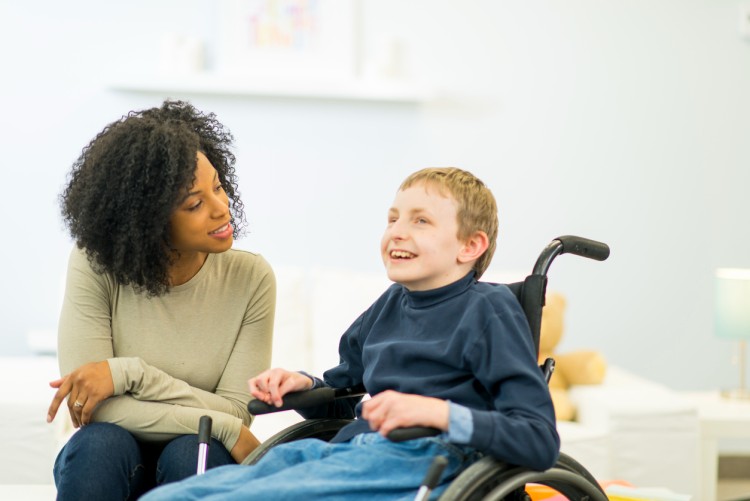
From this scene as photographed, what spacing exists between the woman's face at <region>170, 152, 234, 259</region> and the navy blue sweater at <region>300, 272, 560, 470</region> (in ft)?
0.97

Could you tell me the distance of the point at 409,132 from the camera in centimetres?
352

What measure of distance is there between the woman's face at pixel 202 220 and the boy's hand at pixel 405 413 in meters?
0.51

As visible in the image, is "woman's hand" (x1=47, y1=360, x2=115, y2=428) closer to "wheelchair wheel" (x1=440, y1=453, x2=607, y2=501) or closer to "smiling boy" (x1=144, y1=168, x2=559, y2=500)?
"smiling boy" (x1=144, y1=168, x2=559, y2=500)

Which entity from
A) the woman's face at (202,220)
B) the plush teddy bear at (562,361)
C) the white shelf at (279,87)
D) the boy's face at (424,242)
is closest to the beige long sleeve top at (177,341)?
the woman's face at (202,220)

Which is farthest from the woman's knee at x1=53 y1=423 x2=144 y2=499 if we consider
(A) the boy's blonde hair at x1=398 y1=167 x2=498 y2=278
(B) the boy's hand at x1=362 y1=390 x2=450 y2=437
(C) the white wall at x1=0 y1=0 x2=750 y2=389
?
(C) the white wall at x1=0 y1=0 x2=750 y2=389

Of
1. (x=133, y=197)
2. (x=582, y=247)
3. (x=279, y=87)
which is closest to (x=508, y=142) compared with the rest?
(x=279, y=87)

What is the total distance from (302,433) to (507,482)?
44 cm

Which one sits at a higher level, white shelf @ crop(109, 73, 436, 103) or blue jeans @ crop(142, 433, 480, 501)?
white shelf @ crop(109, 73, 436, 103)

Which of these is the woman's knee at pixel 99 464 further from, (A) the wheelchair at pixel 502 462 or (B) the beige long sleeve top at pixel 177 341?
(A) the wheelchair at pixel 502 462

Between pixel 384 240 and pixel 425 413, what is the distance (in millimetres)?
338

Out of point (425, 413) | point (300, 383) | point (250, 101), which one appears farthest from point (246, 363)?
point (250, 101)

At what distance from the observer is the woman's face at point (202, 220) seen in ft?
5.70

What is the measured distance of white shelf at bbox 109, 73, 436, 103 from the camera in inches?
131

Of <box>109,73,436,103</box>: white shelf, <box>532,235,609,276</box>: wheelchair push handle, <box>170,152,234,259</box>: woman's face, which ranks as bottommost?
<box>532,235,609,276</box>: wheelchair push handle
